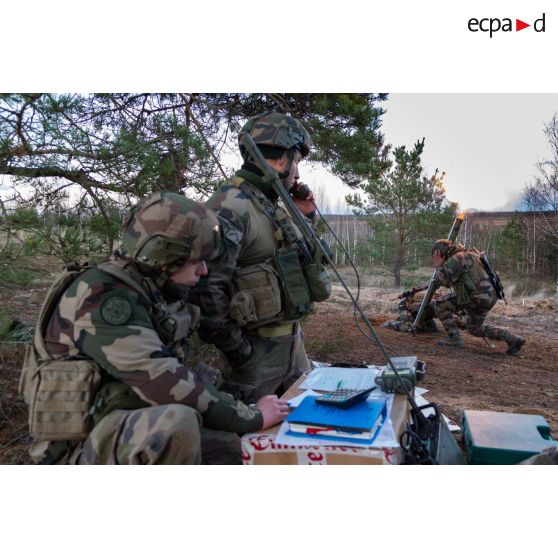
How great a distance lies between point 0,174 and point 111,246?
Result: 32.0 inches

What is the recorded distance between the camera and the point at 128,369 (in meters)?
1.86

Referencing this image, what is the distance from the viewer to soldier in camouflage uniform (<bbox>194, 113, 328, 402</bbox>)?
2.78m

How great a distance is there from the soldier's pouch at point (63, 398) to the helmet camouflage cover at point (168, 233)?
0.49 meters

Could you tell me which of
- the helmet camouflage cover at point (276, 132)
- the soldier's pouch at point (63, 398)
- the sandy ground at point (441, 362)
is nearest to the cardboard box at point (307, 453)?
the soldier's pouch at point (63, 398)

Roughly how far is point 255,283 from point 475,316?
18.4 ft

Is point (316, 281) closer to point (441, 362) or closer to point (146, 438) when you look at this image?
point (146, 438)

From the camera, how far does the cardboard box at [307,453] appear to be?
1804 mm

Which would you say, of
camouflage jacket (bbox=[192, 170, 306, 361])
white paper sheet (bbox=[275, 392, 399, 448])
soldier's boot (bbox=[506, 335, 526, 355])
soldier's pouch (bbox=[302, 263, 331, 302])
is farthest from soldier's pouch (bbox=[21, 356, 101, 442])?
Result: soldier's boot (bbox=[506, 335, 526, 355])

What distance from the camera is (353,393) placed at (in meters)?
2.16

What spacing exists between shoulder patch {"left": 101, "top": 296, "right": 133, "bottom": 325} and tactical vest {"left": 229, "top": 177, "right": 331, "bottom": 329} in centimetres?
96

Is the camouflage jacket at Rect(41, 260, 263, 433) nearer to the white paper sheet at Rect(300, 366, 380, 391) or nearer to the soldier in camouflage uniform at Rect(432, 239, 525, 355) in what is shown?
the white paper sheet at Rect(300, 366, 380, 391)

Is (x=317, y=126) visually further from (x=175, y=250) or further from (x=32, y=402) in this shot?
(x=32, y=402)

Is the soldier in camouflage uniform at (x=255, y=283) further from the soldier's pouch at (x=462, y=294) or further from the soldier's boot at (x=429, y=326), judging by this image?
the soldier's boot at (x=429, y=326)

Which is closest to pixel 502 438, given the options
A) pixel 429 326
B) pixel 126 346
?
pixel 126 346
